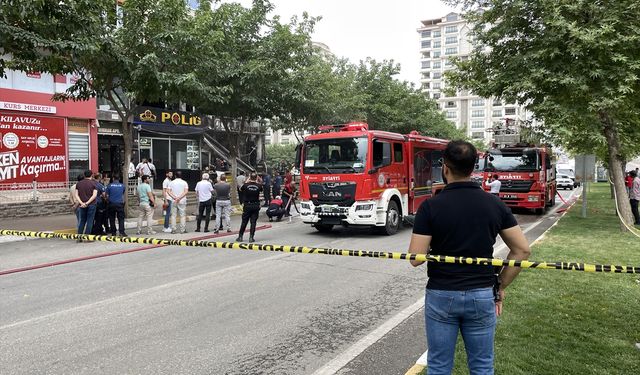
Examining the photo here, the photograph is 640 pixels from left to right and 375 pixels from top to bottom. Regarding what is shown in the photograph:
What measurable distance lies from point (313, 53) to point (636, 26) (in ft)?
40.9

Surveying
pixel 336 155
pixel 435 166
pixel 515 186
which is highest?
pixel 336 155

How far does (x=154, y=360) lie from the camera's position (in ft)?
14.9

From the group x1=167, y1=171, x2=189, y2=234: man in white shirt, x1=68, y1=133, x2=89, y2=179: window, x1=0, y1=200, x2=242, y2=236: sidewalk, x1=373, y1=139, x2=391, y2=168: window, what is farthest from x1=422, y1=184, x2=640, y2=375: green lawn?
x1=68, y1=133, x2=89, y2=179: window

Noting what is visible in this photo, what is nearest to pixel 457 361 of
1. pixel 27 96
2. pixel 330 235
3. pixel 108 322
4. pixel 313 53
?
pixel 108 322

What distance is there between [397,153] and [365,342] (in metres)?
8.83

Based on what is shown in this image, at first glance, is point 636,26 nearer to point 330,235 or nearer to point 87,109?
point 330,235

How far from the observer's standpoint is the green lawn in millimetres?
4203

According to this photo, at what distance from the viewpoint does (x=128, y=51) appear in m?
14.8

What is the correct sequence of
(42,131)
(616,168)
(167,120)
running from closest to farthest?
(616,168), (42,131), (167,120)

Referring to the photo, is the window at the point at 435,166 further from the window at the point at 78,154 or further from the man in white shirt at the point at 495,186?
the window at the point at 78,154

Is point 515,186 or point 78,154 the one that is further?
point 78,154

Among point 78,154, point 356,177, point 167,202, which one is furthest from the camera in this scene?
point 78,154

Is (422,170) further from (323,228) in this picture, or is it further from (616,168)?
(616,168)

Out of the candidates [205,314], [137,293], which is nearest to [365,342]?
[205,314]
